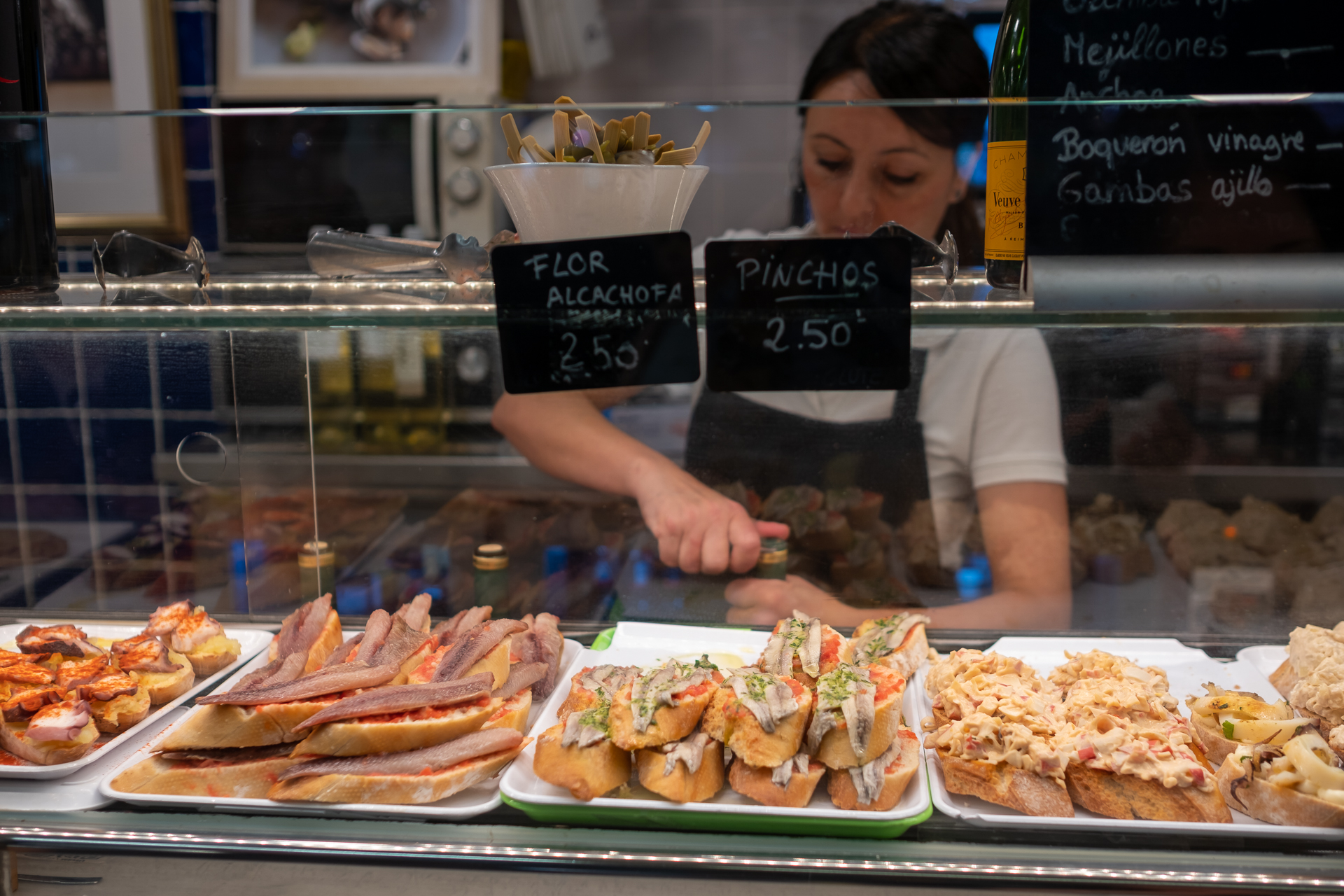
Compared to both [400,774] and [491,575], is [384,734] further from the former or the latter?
[491,575]

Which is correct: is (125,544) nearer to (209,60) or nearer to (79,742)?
(79,742)

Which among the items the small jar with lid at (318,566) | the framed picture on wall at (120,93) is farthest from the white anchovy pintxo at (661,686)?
the framed picture on wall at (120,93)

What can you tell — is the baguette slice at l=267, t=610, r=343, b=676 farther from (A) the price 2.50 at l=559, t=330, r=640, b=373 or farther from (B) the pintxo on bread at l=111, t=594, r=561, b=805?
(A) the price 2.50 at l=559, t=330, r=640, b=373

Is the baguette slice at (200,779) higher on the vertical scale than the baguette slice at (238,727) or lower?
lower

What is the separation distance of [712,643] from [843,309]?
0.56m

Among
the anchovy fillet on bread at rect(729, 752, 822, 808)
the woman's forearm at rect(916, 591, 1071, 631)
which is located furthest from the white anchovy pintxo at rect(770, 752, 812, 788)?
the woman's forearm at rect(916, 591, 1071, 631)

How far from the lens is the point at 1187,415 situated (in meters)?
1.33

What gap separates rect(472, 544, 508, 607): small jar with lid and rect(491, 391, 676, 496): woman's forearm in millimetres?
164

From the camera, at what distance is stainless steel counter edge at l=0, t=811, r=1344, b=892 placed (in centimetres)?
89

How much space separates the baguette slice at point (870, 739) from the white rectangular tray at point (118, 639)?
2.72ft

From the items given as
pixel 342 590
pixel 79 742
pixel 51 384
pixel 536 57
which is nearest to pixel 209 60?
pixel 536 57

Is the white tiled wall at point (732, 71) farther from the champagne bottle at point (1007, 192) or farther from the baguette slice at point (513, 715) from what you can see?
the baguette slice at point (513, 715)

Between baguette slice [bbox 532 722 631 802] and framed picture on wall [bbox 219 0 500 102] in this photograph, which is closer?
baguette slice [bbox 532 722 631 802]

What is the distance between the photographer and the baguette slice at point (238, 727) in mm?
1071
